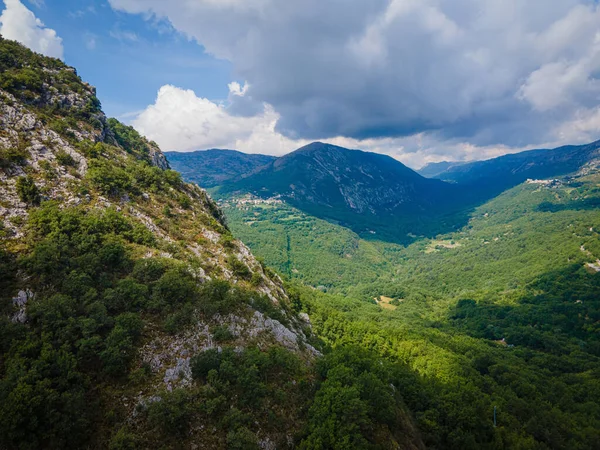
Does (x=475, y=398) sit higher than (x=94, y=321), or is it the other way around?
(x=94, y=321)

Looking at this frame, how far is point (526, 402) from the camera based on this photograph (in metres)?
64.1

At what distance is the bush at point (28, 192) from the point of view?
47.0 meters

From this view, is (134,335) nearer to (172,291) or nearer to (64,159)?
(172,291)

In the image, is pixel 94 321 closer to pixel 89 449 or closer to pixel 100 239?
pixel 89 449

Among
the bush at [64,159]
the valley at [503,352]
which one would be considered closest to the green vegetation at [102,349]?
the bush at [64,159]

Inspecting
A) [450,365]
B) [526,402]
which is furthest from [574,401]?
[450,365]

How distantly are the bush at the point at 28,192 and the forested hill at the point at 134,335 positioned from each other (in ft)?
0.65

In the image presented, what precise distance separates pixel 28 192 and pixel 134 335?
112 feet

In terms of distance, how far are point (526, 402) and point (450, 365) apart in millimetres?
16357

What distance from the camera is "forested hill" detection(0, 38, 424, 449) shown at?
89.6 feet

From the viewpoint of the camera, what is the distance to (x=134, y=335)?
35656 mm

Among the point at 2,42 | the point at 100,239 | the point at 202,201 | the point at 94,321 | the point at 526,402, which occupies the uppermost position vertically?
the point at 2,42

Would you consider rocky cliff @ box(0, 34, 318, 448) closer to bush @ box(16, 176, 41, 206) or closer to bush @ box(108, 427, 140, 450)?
bush @ box(108, 427, 140, 450)

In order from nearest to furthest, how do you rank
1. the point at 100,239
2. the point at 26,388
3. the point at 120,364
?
1. the point at 26,388
2. the point at 120,364
3. the point at 100,239
